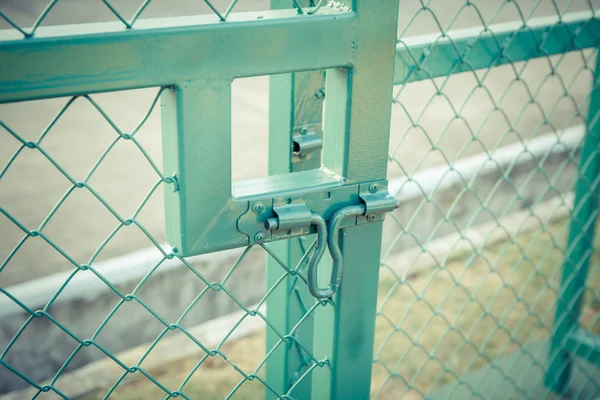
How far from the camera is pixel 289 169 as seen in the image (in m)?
1.35

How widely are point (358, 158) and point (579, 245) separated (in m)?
1.27

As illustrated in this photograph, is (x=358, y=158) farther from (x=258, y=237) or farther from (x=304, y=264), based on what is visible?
(x=304, y=264)

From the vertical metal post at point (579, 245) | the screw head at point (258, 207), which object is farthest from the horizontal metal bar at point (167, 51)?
the vertical metal post at point (579, 245)

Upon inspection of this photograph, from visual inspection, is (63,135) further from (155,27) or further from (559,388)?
(155,27)

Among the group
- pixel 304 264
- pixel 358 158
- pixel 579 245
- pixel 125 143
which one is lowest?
pixel 125 143

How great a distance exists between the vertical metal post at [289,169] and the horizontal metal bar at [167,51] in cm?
27

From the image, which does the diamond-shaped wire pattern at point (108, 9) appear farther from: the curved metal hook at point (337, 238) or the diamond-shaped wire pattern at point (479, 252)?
the curved metal hook at point (337, 238)

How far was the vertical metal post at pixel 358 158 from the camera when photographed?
106cm

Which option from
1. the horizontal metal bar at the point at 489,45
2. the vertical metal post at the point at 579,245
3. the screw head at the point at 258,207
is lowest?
the vertical metal post at the point at 579,245

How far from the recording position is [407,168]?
11.7ft

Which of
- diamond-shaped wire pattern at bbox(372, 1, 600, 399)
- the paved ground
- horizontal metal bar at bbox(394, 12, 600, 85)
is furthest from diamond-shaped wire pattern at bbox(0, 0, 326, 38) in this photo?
horizontal metal bar at bbox(394, 12, 600, 85)

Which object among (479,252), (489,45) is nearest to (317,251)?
(489,45)

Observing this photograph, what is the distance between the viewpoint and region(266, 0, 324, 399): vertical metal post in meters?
1.33

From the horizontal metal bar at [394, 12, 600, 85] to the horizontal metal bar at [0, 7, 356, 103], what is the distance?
1.28 ft
